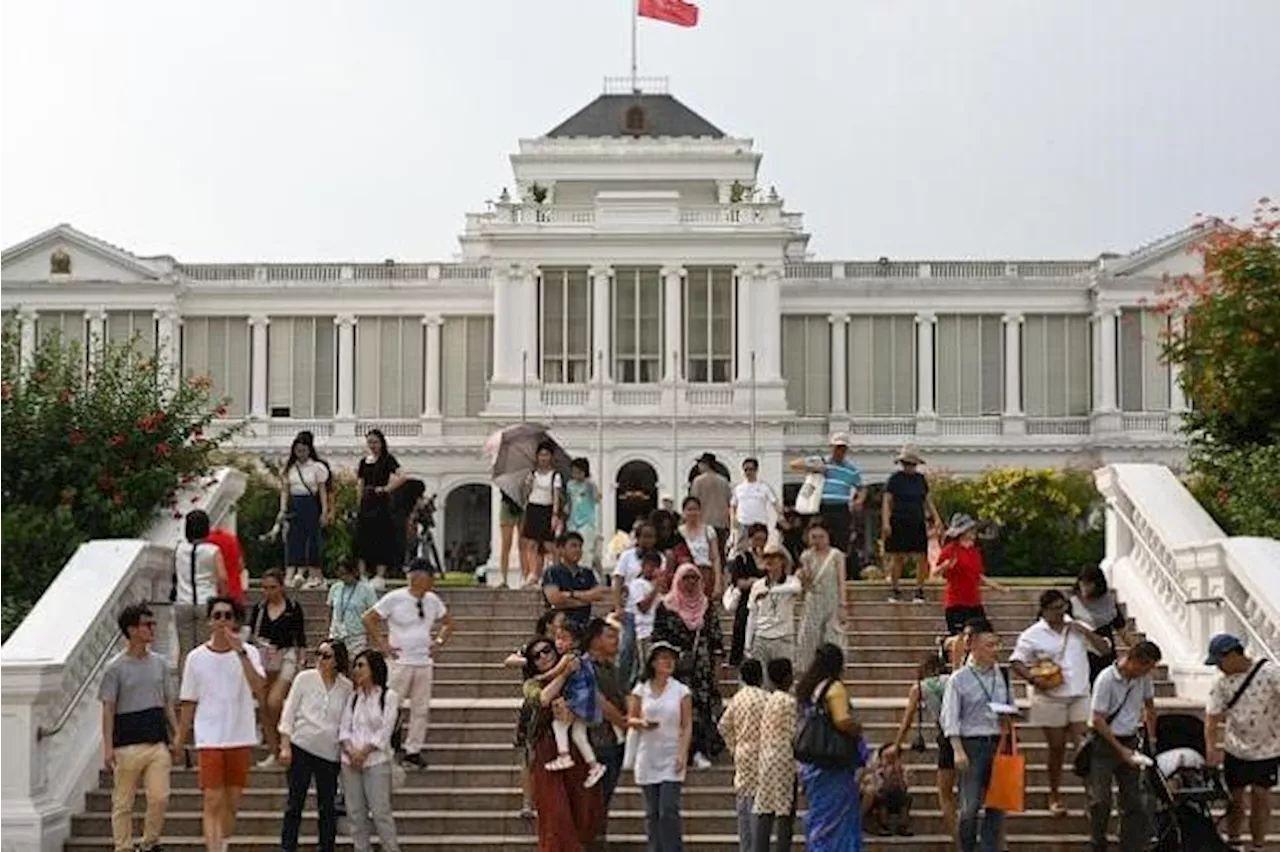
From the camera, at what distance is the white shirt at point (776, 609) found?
15.4 metres

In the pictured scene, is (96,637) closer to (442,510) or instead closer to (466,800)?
(466,800)

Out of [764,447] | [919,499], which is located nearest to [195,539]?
[919,499]

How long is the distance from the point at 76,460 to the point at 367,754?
6.25 m

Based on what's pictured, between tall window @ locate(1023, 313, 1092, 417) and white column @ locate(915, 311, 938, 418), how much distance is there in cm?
266

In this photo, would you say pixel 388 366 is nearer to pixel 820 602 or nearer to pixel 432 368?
pixel 432 368

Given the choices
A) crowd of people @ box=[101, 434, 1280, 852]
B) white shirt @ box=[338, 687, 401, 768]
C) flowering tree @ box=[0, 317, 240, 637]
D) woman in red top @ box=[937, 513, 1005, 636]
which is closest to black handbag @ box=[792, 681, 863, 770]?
crowd of people @ box=[101, 434, 1280, 852]

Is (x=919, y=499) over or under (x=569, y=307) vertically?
under

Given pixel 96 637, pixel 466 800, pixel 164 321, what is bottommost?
pixel 466 800

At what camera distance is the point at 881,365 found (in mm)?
62094

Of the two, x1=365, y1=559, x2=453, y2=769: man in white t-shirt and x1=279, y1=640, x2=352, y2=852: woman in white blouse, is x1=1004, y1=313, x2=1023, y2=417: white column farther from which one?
x1=279, y1=640, x2=352, y2=852: woman in white blouse

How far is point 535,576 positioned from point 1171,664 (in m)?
6.56

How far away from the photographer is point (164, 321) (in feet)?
202

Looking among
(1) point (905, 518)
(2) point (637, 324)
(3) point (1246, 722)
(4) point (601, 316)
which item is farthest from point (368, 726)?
(2) point (637, 324)

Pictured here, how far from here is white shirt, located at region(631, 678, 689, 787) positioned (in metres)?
13.3
